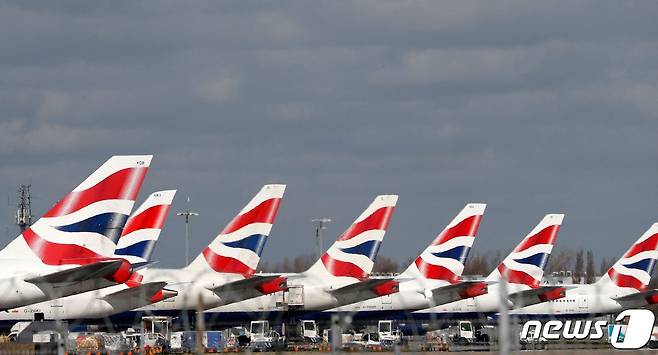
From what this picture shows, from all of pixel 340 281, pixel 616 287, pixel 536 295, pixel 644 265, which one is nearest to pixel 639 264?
pixel 644 265

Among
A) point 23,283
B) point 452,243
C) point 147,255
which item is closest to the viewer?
point 23,283

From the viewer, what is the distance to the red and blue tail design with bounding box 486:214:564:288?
338 feet

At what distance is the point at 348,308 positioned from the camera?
90250mm

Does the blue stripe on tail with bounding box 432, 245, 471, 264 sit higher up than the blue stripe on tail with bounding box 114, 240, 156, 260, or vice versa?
the blue stripe on tail with bounding box 432, 245, 471, 264

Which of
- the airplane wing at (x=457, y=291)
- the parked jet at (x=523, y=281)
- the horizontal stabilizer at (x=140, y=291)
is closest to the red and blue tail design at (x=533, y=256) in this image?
the parked jet at (x=523, y=281)

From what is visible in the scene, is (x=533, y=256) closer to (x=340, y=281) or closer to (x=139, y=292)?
(x=340, y=281)

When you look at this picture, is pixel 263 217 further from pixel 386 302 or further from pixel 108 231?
pixel 108 231

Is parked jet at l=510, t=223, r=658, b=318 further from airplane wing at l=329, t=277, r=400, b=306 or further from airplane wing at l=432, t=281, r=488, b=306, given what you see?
airplane wing at l=329, t=277, r=400, b=306

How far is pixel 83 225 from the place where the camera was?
54.0m

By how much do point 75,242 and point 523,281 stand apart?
5573 centimetres

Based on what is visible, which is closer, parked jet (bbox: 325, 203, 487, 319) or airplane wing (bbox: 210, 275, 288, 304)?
airplane wing (bbox: 210, 275, 288, 304)

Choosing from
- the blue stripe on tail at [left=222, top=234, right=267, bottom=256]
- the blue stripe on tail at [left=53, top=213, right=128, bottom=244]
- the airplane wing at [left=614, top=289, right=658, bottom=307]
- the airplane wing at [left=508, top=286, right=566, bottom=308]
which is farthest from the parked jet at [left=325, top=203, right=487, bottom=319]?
the blue stripe on tail at [left=53, top=213, right=128, bottom=244]

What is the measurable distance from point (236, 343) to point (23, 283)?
1449 inches

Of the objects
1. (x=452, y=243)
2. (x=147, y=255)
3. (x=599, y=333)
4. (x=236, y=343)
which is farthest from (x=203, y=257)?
(x=599, y=333)
